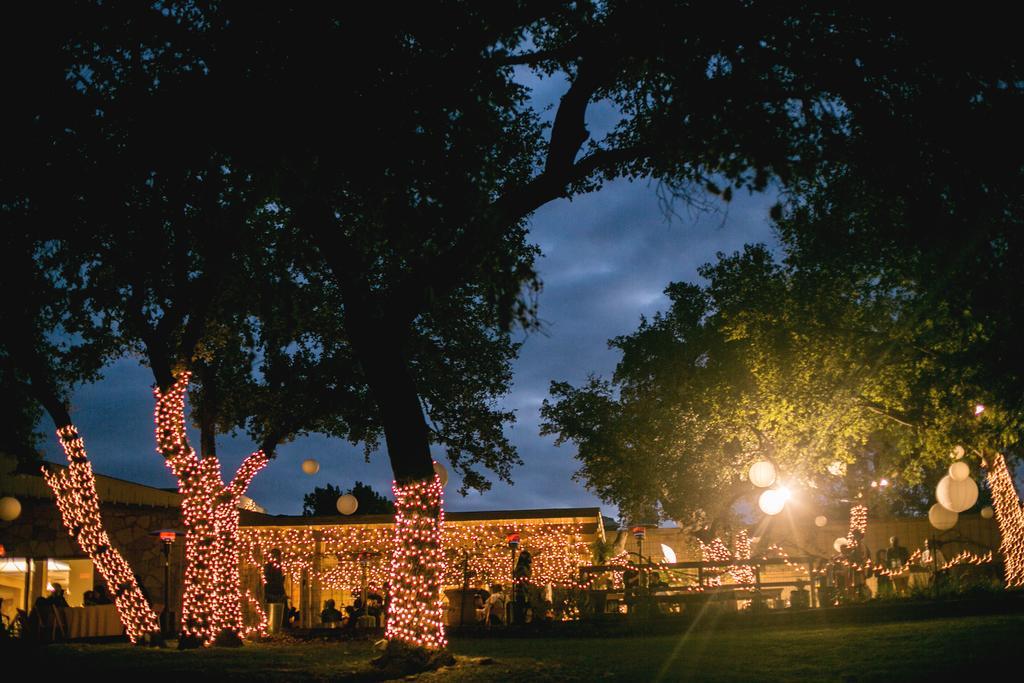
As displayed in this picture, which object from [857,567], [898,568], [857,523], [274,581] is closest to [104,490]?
[274,581]

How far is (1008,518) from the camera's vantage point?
17641 mm

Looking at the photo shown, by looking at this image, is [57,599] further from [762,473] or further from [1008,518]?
[1008,518]

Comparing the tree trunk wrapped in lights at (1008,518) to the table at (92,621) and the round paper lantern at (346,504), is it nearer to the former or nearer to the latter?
the round paper lantern at (346,504)

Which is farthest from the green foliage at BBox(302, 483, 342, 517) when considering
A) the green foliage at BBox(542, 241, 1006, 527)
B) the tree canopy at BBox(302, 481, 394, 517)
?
the green foliage at BBox(542, 241, 1006, 527)

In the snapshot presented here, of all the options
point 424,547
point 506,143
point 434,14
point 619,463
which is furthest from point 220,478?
point 619,463

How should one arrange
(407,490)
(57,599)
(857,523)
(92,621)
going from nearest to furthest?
(407,490) < (57,599) < (92,621) < (857,523)

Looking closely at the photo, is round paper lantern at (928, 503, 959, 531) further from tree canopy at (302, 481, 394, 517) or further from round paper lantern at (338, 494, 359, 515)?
tree canopy at (302, 481, 394, 517)

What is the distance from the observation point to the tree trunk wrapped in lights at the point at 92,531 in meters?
14.5

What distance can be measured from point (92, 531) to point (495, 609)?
26.6ft

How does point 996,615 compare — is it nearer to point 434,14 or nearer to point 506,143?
point 506,143

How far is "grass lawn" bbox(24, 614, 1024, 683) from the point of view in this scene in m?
8.20

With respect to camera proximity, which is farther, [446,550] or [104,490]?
[446,550]

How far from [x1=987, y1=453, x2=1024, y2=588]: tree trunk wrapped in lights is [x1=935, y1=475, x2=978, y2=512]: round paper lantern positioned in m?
3.02

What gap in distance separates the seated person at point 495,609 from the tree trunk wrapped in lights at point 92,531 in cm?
661
